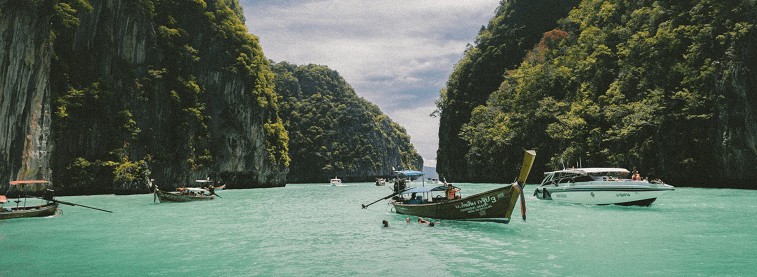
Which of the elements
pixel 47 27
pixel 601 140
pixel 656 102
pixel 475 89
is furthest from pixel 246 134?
pixel 656 102

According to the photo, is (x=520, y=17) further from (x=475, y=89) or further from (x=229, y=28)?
(x=229, y=28)

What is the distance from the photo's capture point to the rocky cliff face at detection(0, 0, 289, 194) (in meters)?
36.2

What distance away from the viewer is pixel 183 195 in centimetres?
3500

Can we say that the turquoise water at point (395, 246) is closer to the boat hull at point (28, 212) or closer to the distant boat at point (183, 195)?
the boat hull at point (28, 212)

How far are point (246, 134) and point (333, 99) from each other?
248 ft

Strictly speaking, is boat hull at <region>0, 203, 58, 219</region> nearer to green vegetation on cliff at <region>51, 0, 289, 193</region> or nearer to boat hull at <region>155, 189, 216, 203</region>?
boat hull at <region>155, 189, 216, 203</region>

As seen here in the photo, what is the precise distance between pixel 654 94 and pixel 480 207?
33200 mm

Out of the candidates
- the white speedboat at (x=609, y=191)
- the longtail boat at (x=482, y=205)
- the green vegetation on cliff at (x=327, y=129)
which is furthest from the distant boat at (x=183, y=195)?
the green vegetation on cliff at (x=327, y=129)

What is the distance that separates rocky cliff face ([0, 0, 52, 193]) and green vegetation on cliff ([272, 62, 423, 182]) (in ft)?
275

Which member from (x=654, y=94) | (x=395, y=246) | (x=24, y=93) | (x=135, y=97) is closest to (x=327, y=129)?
(x=135, y=97)

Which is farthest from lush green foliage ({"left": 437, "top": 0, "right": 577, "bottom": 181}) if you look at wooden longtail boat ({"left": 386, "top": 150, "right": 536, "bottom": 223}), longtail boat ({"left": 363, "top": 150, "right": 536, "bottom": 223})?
wooden longtail boat ({"left": 386, "top": 150, "right": 536, "bottom": 223})

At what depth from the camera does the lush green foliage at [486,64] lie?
78625 millimetres

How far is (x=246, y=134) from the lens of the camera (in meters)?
70.2

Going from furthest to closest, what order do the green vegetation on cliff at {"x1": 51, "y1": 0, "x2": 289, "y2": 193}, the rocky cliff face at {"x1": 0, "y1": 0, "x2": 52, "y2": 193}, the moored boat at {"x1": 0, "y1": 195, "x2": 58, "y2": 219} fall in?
the green vegetation on cliff at {"x1": 51, "y1": 0, "x2": 289, "y2": 193} < the rocky cliff face at {"x1": 0, "y1": 0, "x2": 52, "y2": 193} < the moored boat at {"x1": 0, "y1": 195, "x2": 58, "y2": 219}
